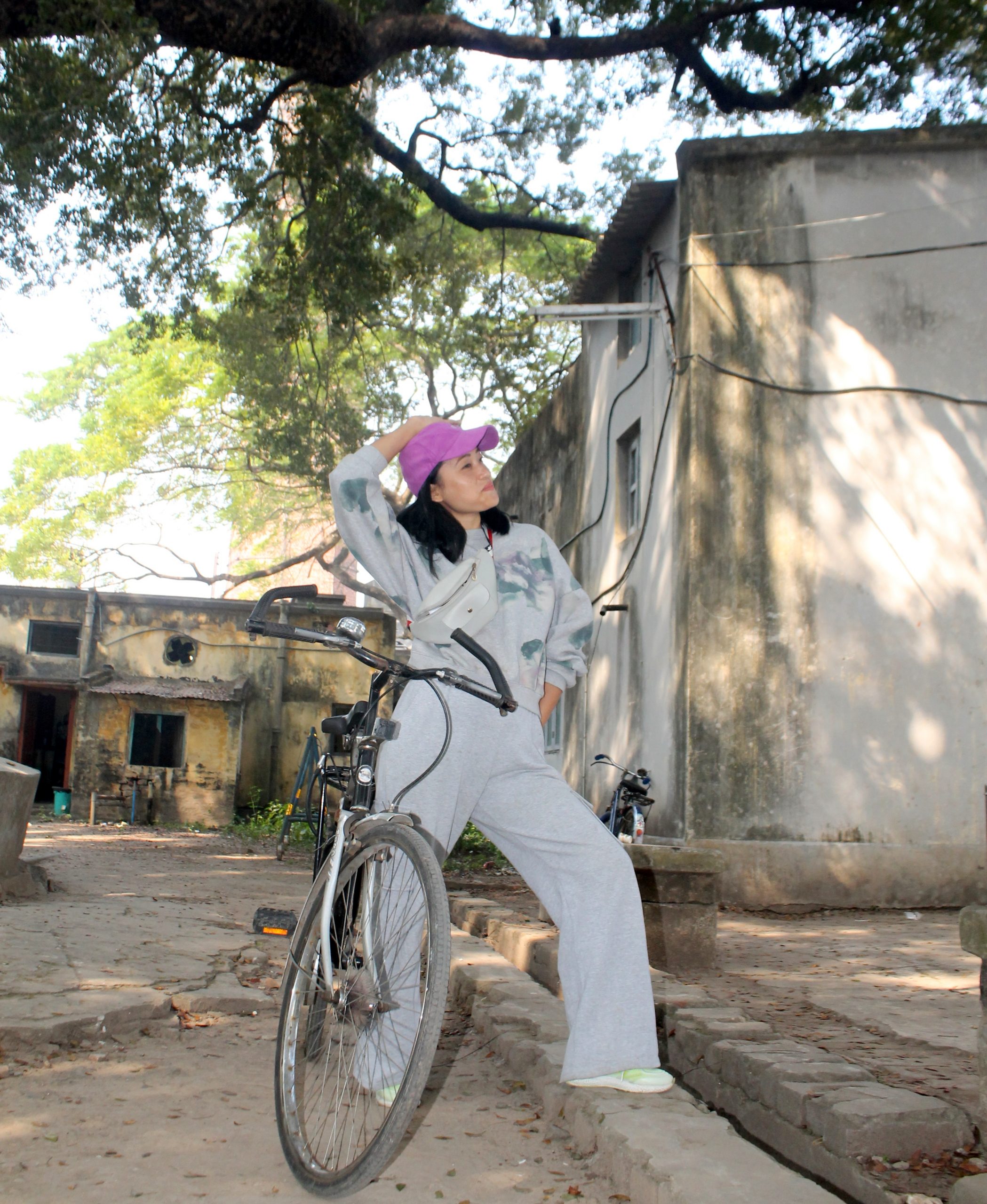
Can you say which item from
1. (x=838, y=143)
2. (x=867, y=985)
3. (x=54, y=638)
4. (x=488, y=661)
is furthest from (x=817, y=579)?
(x=54, y=638)

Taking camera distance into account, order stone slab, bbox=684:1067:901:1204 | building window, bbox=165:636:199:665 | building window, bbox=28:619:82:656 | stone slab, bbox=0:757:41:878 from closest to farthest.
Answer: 1. stone slab, bbox=684:1067:901:1204
2. stone slab, bbox=0:757:41:878
3. building window, bbox=28:619:82:656
4. building window, bbox=165:636:199:665

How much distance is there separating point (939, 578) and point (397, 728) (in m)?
6.87

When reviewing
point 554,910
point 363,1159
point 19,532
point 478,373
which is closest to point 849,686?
point 554,910

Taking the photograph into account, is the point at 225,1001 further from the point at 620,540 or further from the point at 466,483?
the point at 620,540

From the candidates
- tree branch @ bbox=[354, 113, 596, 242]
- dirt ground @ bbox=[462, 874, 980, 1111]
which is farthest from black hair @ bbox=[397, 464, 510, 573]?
tree branch @ bbox=[354, 113, 596, 242]

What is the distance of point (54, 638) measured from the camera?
79.8 feet

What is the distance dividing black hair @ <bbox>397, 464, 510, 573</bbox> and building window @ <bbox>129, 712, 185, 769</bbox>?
21377mm

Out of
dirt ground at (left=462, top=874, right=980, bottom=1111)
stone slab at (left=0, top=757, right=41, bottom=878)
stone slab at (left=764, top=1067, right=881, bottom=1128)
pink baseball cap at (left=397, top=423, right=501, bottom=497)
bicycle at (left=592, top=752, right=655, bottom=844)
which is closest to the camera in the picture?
stone slab at (left=764, top=1067, right=881, bottom=1128)

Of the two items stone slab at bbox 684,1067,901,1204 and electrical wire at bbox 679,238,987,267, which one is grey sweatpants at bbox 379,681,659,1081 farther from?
electrical wire at bbox 679,238,987,267

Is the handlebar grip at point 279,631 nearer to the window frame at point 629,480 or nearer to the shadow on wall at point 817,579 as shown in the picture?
the shadow on wall at point 817,579

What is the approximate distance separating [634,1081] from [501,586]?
136 cm

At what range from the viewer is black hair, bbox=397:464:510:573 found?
3.15 meters

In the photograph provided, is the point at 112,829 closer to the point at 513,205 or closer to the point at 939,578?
the point at 513,205

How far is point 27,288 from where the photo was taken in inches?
456
